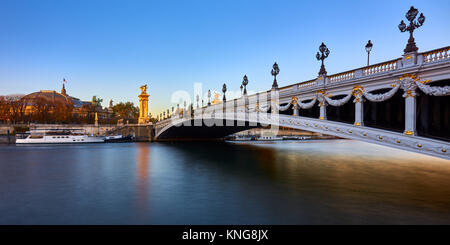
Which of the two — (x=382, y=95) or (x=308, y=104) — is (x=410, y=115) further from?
(x=308, y=104)

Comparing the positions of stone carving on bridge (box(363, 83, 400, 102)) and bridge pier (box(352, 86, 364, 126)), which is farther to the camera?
bridge pier (box(352, 86, 364, 126))

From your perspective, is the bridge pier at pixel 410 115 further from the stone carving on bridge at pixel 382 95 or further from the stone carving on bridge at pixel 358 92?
the stone carving on bridge at pixel 358 92

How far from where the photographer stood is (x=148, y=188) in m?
11.5

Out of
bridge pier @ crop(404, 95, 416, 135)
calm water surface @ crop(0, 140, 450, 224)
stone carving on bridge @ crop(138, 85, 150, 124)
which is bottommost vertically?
calm water surface @ crop(0, 140, 450, 224)

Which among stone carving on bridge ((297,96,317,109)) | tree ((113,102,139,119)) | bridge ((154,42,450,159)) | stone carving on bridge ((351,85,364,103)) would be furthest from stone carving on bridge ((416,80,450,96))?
tree ((113,102,139,119))

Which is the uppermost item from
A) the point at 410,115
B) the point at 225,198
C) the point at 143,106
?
the point at 143,106

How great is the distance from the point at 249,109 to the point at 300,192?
42.8 feet

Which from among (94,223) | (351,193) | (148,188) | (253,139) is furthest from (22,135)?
(351,193)

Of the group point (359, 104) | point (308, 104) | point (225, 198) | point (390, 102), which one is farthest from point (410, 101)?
point (225, 198)

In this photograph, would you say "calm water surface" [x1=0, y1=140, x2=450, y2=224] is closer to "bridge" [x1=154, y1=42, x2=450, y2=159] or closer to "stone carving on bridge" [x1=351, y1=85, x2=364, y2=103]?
"bridge" [x1=154, y1=42, x2=450, y2=159]

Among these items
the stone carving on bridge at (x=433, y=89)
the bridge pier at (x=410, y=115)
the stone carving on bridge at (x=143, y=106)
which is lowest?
the bridge pier at (x=410, y=115)

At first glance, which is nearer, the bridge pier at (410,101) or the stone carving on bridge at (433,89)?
the stone carving on bridge at (433,89)

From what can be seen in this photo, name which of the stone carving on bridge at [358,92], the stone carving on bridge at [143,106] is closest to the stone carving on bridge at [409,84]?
the stone carving on bridge at [358,92]
